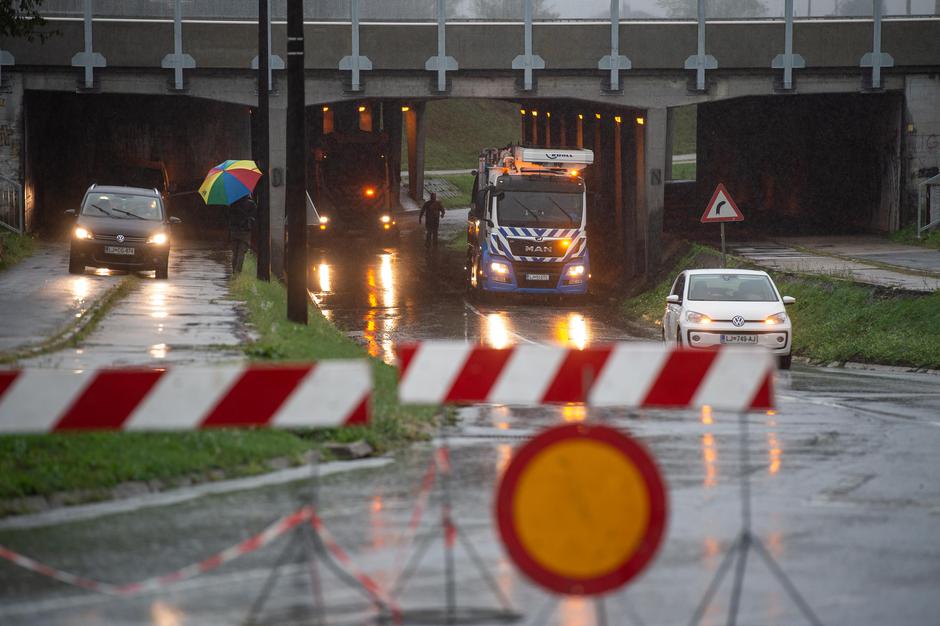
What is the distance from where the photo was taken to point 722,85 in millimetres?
41156

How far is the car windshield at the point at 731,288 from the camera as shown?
24.1m

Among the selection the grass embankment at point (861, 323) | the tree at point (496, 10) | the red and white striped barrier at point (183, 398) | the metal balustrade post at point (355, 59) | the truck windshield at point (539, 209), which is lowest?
the grass embankment at point (861, 323)

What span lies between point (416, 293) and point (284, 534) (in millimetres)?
28610

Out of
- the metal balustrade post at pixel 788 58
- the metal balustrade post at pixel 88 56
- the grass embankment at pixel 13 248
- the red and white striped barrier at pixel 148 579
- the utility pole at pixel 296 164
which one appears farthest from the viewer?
the metal balustrade post at pixel 788 58

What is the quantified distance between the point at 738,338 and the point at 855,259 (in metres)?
13.7

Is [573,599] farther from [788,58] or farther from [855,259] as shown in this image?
[788,58]

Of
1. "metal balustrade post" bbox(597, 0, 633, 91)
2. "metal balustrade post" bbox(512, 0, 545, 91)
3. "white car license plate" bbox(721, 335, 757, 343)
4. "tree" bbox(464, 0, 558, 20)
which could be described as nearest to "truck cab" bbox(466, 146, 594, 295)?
"metal balustrade post" bbox(512, 0, 545, 91)

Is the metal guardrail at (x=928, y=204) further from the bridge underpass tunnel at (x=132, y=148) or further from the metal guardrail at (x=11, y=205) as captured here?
the metal guardrail at (x=11, y=205)

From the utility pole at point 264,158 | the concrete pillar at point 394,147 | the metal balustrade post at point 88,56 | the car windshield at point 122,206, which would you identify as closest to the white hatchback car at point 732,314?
the utility pole at point 264,158

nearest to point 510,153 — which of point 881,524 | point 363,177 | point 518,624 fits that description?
point 363,177

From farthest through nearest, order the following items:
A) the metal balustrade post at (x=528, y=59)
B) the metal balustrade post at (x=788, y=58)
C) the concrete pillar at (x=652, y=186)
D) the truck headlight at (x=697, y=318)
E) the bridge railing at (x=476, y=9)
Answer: the concrete pillar at (x=652, y=186) → the metal balustrade post at (x=788, y=58) → the metal balustrade post at (x=528, y=59) → the bridge railing at (x=476, y=9) → the truck headlight at (x=697, y=318)

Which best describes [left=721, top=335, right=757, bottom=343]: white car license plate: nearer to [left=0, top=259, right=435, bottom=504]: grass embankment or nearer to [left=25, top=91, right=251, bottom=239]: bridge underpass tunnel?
[left=0, top=259, right=435, bottom=504]: grass embankment

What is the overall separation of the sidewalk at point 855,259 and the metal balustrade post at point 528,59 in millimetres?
6644

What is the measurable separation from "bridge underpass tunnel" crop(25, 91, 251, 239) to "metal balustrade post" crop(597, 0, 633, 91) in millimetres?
12977
